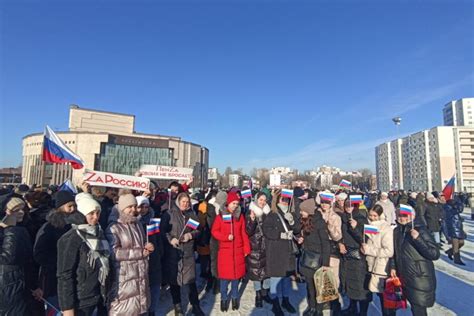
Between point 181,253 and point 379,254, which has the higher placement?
point 379,254

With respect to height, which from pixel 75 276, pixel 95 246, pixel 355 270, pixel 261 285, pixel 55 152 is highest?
pixel 55 152

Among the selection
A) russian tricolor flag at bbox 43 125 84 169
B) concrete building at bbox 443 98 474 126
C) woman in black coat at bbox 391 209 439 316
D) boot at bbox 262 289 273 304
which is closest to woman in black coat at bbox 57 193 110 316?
boot at bbox 262 289 273 304

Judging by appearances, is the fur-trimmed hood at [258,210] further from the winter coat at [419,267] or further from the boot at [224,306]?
the winter coat at [419,267]

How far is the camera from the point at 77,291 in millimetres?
3004

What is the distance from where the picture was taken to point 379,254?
4.23 m

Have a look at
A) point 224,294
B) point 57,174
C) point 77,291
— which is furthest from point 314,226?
point 57,174

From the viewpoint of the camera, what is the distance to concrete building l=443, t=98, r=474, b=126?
118 meters

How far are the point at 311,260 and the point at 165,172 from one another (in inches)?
189

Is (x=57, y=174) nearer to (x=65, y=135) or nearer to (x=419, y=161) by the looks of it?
(x=65, y=135)

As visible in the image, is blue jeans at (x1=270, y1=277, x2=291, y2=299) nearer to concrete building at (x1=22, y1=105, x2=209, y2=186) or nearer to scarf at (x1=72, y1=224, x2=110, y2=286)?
scarf at (x1=72, y1=224, x2=110, y2=286)

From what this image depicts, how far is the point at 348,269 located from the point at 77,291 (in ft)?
12.6

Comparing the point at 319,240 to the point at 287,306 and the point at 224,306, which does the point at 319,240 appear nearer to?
the point at 287,306

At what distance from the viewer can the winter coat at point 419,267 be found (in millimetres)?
3660

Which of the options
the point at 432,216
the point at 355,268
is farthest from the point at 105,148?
the point at 355,268
